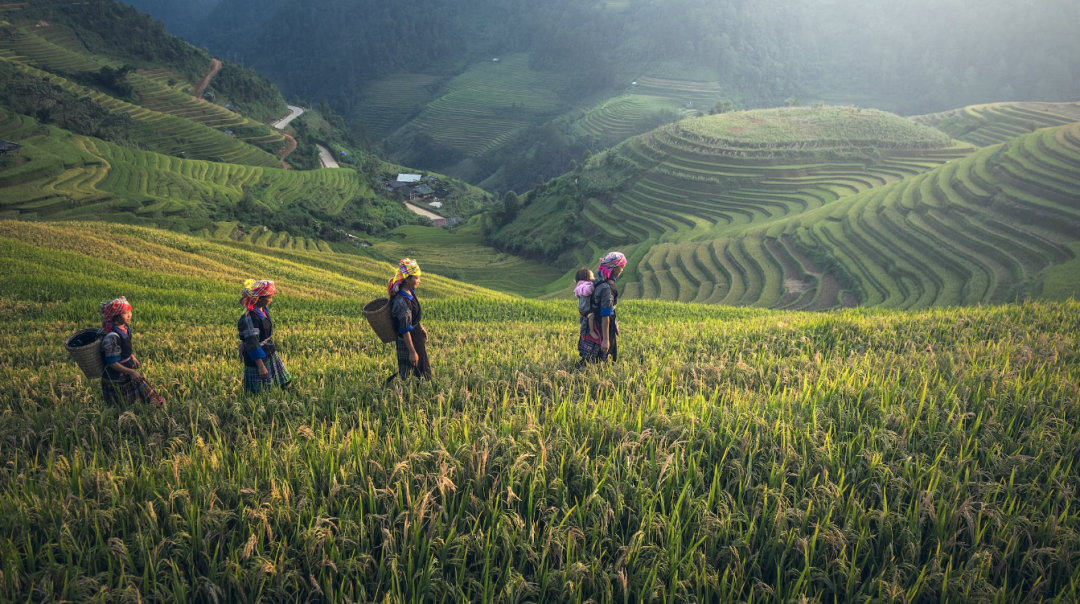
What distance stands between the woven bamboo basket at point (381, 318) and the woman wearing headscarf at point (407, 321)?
70mm

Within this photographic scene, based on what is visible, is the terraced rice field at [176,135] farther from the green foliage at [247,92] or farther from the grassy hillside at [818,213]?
the grassy hillside at [818,213]

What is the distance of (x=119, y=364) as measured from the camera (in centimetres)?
507

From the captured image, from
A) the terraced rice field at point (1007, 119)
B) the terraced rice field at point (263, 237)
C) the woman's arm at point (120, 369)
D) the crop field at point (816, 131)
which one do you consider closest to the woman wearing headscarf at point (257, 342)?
the woman's arm at point (120, 369)

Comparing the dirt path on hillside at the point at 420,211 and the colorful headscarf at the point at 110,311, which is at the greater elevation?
the dirt path on hillside at the point at 420,211

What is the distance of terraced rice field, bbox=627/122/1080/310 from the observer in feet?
85.9

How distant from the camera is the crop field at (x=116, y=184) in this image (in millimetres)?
31359

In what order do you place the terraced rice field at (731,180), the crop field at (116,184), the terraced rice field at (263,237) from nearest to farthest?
the crop field at (116,184) → the terraced rice field at (263,237) → the terraced rice field at (731,180)

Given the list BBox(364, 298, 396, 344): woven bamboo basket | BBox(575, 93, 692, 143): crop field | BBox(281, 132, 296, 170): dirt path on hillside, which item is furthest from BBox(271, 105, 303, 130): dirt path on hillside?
BBox(364, 298, 396, 344): woven bamboo basket

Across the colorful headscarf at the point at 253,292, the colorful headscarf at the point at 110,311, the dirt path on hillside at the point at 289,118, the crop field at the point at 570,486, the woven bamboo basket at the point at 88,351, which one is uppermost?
the dirt path on hillside at the point at 289,118

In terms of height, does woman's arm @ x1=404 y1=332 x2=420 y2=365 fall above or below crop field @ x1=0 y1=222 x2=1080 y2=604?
above

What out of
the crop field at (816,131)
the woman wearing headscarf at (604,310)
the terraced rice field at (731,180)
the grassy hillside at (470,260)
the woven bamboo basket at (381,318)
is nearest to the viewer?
the woven bamboo basket at (381,318)

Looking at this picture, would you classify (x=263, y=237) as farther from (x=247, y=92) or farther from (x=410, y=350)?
(x=247, y=92)

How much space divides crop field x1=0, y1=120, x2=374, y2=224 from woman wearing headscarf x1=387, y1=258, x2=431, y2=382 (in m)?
34.7

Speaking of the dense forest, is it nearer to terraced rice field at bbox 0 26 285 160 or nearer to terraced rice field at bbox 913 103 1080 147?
terraced rice field at bbox 913 103 1080 147
